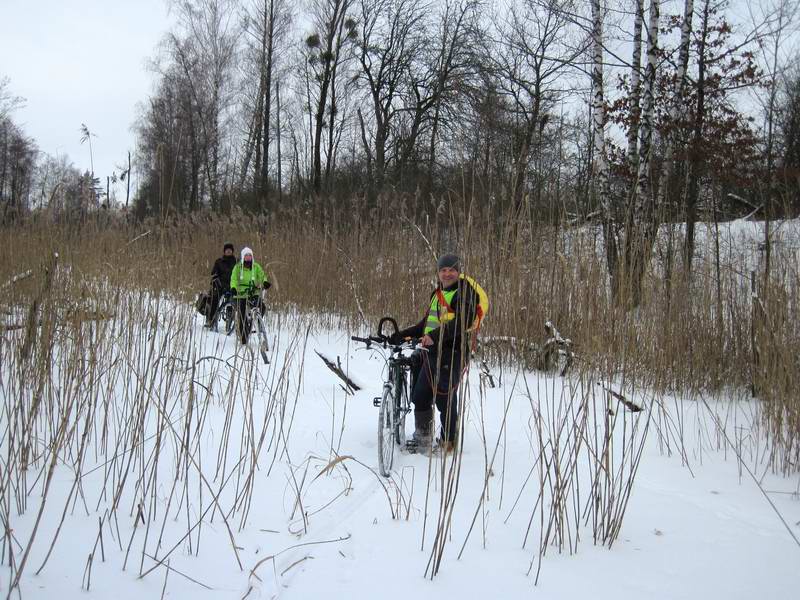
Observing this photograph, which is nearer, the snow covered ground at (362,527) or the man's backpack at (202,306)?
the snow covered ground at (362,527)

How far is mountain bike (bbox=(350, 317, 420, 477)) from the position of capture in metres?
2.96

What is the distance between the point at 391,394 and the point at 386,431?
213 millimetres

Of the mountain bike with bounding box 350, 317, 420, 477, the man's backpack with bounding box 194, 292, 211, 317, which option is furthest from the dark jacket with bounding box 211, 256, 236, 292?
the mountain bike with bounding box 350, 317, 420, 477

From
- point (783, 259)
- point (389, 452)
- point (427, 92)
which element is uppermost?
point (427, 92)

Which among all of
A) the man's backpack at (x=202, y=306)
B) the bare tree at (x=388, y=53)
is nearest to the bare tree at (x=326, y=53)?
the bare tree at (x=388, y=53)

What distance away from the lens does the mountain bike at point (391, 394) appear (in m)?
2.96

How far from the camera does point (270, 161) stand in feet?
64.6

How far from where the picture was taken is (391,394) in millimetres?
3123

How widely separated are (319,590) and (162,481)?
1156mm

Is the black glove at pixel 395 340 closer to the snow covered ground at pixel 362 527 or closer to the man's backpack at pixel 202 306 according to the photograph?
the snow covered ground at pixel 362 527

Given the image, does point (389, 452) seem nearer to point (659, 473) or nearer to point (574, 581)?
point (574, 581)

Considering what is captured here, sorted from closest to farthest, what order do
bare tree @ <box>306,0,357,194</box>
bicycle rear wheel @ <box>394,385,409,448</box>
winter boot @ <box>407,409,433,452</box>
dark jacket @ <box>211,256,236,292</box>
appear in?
bicycle rear wheel @ <box>394,385,409,448</box> < winter boot @ <box>407,409,433,452</box> < dark jacket @ <box>211,256,236,292</box> < bare tree @ <box>306,0,357,194</box>

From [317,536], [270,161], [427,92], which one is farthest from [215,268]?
[270,161]

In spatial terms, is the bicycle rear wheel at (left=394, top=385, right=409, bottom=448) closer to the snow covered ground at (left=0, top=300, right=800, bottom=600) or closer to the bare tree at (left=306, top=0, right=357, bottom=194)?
the snow covered ground at (left=0, top=300, right=800, bottom=600)
